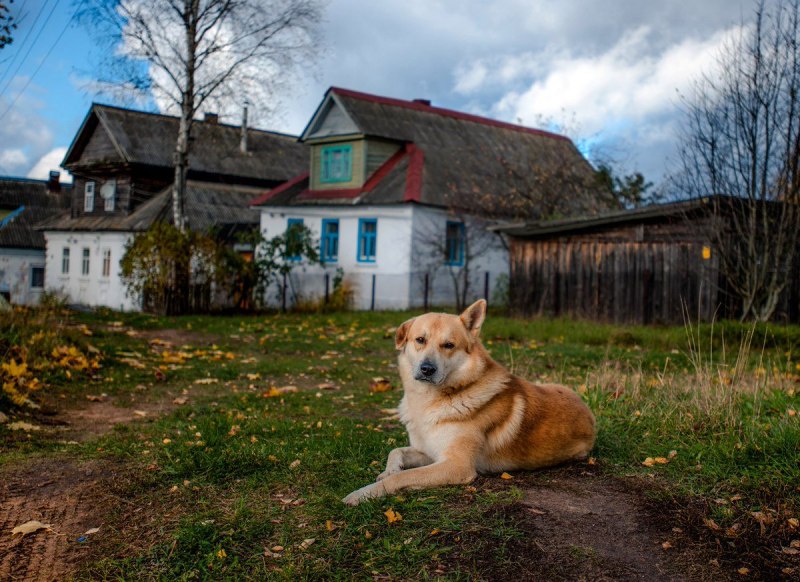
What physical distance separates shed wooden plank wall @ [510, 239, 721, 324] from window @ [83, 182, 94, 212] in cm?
2713

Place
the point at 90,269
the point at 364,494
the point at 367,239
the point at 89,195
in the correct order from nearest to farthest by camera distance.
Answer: the point at 364,494, the point at 367,239, the point at 90,269, the point at 89,195

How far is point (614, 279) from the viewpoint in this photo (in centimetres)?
2078

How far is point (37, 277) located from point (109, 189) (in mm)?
16059

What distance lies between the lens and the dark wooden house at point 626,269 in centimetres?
1846

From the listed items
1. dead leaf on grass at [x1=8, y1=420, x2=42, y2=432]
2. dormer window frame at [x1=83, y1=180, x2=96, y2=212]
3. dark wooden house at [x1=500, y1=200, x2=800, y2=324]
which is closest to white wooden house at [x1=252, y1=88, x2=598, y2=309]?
dark wooden house at [x1=500, y1=200, x2=800, y2=324]

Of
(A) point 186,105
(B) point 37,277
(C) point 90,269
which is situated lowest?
(B) point 37,277

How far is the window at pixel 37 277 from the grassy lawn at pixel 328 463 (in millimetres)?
42651

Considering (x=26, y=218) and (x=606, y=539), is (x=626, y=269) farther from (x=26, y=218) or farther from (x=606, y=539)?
(x=26, y=218)

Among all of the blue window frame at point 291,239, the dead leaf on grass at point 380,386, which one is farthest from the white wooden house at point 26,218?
the dead leaf on grass at point 380,386

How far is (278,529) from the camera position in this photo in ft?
15.5

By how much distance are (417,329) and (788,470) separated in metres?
2.81

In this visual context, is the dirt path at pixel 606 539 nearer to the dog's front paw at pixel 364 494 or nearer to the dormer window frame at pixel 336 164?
the dog's front paw at pixel 364 494

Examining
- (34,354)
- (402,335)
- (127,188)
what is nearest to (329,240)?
(127,188)

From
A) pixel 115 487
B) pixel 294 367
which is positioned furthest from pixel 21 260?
pixel 115 487
